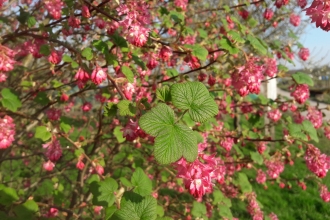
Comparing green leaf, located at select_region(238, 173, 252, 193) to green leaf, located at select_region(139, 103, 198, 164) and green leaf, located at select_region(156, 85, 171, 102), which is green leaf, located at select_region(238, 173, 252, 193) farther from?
green leaf, located at select_region(139, 103, 198, 164)

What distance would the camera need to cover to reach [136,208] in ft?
4.54

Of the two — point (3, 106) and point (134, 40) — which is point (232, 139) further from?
point (3, 106)

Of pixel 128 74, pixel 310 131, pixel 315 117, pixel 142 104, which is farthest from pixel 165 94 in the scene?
pixel 315 117

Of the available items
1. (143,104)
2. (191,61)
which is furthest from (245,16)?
(143,104)

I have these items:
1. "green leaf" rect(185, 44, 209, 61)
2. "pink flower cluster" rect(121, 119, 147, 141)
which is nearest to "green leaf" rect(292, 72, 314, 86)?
"green leaf" rect(185, 44, 209, 61)

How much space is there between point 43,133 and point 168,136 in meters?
1.42

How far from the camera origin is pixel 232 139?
3.48 meters

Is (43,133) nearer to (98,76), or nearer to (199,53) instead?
(98,76)

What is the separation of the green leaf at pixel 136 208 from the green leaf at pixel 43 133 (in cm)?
102

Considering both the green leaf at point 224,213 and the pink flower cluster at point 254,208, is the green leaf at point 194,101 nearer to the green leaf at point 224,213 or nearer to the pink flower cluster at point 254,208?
the green leaf at point 224,213

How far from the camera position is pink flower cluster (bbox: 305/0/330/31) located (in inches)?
63.2

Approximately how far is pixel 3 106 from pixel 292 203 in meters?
5.21

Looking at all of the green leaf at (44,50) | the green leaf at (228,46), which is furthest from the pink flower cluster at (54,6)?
the green leaf at (228,46)

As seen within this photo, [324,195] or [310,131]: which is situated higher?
[310,131]
